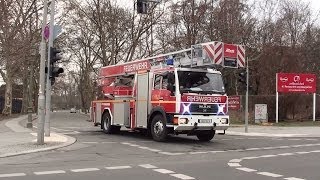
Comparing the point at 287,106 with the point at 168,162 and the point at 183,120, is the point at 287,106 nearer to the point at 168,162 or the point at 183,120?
the point at 183,120

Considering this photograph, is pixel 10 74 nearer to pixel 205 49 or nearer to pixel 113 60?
pixel 113 60

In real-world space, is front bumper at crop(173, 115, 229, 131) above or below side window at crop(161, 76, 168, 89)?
below

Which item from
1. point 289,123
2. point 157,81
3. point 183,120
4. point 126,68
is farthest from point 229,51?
point 289,123

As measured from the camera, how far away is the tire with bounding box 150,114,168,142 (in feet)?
64.3

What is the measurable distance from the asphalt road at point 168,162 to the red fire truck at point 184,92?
858mm

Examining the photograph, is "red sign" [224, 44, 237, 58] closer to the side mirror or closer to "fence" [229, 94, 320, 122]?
the side mirror

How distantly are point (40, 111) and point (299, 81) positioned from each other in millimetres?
24135

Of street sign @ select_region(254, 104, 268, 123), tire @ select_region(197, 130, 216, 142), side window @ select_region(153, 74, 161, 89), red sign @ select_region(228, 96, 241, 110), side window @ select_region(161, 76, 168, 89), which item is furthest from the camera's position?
red sign @ select_region(228, 96, 241, 110)

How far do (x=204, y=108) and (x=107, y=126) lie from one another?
7082mm

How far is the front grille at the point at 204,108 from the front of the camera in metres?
19.1

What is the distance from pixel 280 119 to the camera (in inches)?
1542

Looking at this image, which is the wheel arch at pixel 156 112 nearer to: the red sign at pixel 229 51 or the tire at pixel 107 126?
the red sign at pixel 229 51

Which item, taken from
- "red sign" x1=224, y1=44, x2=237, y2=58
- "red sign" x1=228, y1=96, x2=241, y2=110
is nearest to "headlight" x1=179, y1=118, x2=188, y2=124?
"red sign" x1=224, y1=44, x2=237, y2=58

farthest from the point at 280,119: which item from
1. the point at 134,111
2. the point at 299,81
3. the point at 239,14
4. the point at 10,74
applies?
the point at 10,74
